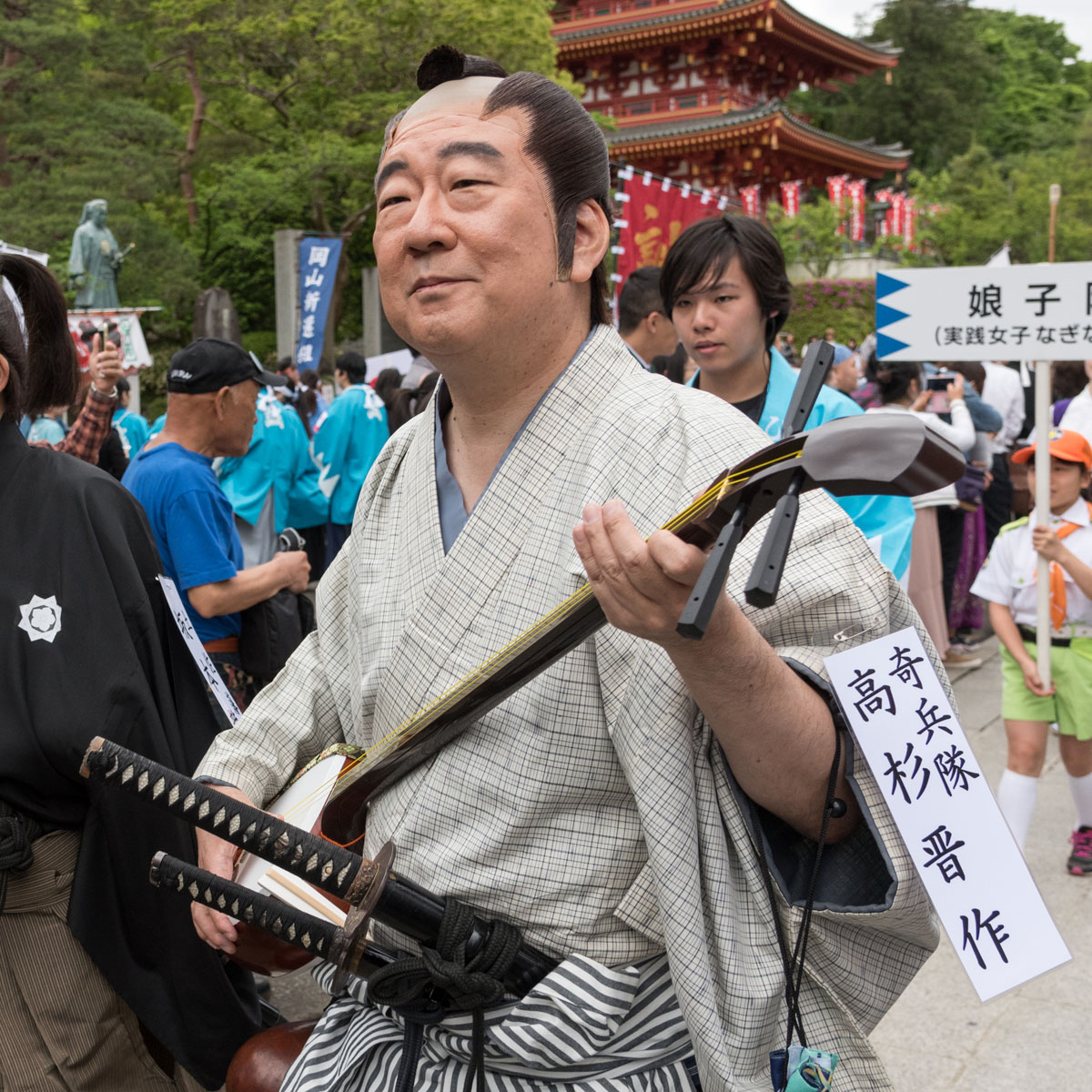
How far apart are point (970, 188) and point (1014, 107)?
17823 mm

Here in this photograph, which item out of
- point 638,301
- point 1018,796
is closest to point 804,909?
point 1018,796

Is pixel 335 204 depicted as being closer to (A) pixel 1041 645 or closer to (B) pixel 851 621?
(A) pixel 1041 645

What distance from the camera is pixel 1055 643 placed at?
4.04 meters

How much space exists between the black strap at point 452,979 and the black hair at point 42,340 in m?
1.35

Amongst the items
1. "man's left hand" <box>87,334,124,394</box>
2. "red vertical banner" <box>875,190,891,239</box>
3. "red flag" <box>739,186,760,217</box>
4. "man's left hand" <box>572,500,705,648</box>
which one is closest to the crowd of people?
"man's left hand" <box>572,500,705,648</box>

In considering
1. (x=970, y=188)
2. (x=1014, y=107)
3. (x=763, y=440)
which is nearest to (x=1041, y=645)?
(x=763, y=440)

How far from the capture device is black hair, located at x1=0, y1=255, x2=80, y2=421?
86.5 inches

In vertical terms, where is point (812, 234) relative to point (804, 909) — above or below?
above

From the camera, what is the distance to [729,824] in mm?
1203

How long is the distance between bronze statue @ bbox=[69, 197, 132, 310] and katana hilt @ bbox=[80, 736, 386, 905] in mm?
14504

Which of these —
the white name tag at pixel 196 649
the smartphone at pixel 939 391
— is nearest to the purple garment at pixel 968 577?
the smartphone at pixel 939 391

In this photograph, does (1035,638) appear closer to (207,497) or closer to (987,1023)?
(987,1023)

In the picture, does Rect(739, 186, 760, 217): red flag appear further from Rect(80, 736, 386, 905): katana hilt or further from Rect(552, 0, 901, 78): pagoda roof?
Rect(80, 736, 386, 905): katana hilt

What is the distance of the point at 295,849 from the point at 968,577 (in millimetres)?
6996
